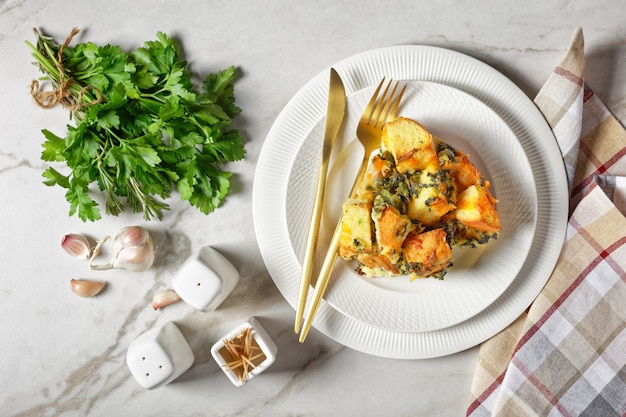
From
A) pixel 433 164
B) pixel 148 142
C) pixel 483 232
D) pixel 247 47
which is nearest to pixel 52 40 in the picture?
pixel 148 142

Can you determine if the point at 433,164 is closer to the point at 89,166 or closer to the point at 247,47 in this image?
the point at 247,47

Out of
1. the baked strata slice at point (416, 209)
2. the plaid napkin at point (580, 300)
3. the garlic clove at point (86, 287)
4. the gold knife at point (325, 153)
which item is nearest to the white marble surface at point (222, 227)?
the garlic clove at point (86, 287)

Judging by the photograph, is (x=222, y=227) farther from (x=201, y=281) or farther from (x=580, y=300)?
(x=580, y=300)

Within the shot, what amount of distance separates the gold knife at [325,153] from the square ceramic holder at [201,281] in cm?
35

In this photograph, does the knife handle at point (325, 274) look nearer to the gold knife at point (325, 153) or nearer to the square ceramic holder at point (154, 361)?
the gold knife at point (325, 153)

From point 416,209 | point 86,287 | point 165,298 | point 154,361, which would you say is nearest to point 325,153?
point 416,209

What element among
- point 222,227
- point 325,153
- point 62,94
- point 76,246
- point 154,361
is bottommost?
point 154,361

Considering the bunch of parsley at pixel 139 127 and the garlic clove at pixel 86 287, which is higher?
the bunch of parsley at pixel 139 127

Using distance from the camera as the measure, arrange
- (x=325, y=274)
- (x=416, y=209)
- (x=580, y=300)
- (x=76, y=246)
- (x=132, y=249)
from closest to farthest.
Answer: (x=416, y=209) → (x=325, y=274) → (x=580, y=300) → (x=132, y=249) → (x=76, y=246)

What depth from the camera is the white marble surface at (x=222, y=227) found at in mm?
2312

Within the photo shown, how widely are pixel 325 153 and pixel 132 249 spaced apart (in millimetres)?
936

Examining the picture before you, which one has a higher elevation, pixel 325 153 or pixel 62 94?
pixel 62 94

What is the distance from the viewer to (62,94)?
2.29 m

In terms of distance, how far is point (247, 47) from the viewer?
2379 millimetres
